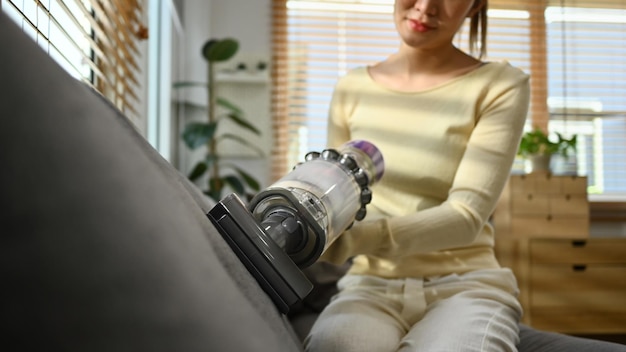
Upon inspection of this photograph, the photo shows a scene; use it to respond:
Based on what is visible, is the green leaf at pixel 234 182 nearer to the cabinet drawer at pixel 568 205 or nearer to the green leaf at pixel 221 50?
the green leaf at pixel 221 50

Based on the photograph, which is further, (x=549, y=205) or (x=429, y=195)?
(x=549, y=205)

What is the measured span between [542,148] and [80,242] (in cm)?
341

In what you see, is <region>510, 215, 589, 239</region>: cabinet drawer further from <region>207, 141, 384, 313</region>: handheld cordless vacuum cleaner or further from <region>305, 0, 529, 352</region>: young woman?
<region>207, 141, 384, 313</region>: handheld cordless vacuum cleaner

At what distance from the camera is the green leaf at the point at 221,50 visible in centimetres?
367

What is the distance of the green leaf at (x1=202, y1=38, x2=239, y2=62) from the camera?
367 centimetres

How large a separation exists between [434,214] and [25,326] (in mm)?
811

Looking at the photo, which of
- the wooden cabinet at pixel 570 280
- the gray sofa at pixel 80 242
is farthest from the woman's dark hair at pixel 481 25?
the wooden cabinet at pixel 570 280

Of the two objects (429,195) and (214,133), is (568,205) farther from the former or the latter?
(429,195)

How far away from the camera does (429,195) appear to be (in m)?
1.29

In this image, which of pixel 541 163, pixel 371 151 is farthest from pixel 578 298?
pixel 371 151

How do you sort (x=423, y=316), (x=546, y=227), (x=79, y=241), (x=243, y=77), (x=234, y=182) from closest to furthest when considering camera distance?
(x=79, y=241), (x=423, y=316), (x=546, y=227), (x=234, y=182), (x=243, y=77)

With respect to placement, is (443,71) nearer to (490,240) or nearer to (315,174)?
(490,240)

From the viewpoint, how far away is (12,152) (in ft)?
1.20

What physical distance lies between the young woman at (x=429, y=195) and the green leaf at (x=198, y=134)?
84.2 inches
